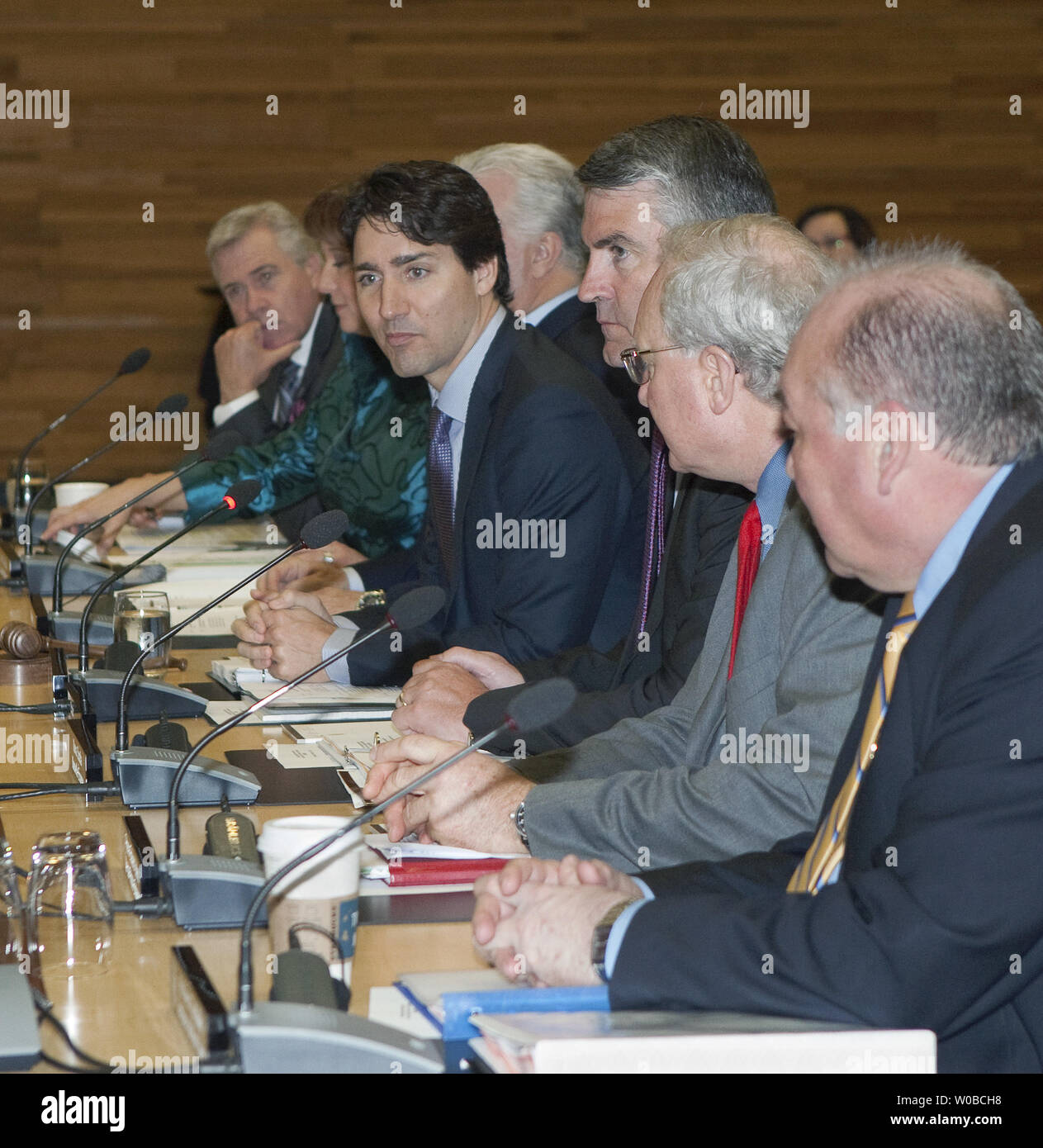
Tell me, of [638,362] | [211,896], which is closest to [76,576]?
[638,362]

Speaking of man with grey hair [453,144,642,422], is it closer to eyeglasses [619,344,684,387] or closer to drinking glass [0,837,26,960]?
eyeglasses [619,344,684,387]

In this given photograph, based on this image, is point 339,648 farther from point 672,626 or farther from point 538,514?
point 672,626

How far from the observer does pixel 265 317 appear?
5.11 metres

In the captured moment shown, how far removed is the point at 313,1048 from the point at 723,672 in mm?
929

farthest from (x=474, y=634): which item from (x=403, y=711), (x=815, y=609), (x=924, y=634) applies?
(x=924, y=634)

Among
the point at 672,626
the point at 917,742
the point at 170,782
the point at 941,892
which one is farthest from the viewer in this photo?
the point at 672,626

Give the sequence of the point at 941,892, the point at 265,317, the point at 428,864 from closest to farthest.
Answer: the point at 941,892
the point at 428,864
the point at 265,317

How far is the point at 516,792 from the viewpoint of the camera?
5.66 feet

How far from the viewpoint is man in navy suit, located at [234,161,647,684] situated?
2.55m

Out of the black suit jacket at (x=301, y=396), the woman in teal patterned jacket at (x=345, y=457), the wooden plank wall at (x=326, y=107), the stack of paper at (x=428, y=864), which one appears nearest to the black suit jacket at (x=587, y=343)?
the woman in teal patterned jacket at (x=345, y=457)

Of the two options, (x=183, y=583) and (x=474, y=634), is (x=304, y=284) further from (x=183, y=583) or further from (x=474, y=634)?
(x=474, y=634)

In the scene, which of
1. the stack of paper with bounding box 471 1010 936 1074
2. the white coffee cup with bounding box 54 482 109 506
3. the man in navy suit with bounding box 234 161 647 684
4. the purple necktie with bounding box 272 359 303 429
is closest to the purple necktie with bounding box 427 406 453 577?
the man in navy suit with bounding box 234 161 647 684

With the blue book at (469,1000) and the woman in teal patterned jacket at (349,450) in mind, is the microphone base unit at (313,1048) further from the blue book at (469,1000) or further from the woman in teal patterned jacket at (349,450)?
the woman in teal patterned jacket at (349,450)

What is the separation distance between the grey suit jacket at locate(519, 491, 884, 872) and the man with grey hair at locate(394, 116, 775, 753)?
0.35 m
